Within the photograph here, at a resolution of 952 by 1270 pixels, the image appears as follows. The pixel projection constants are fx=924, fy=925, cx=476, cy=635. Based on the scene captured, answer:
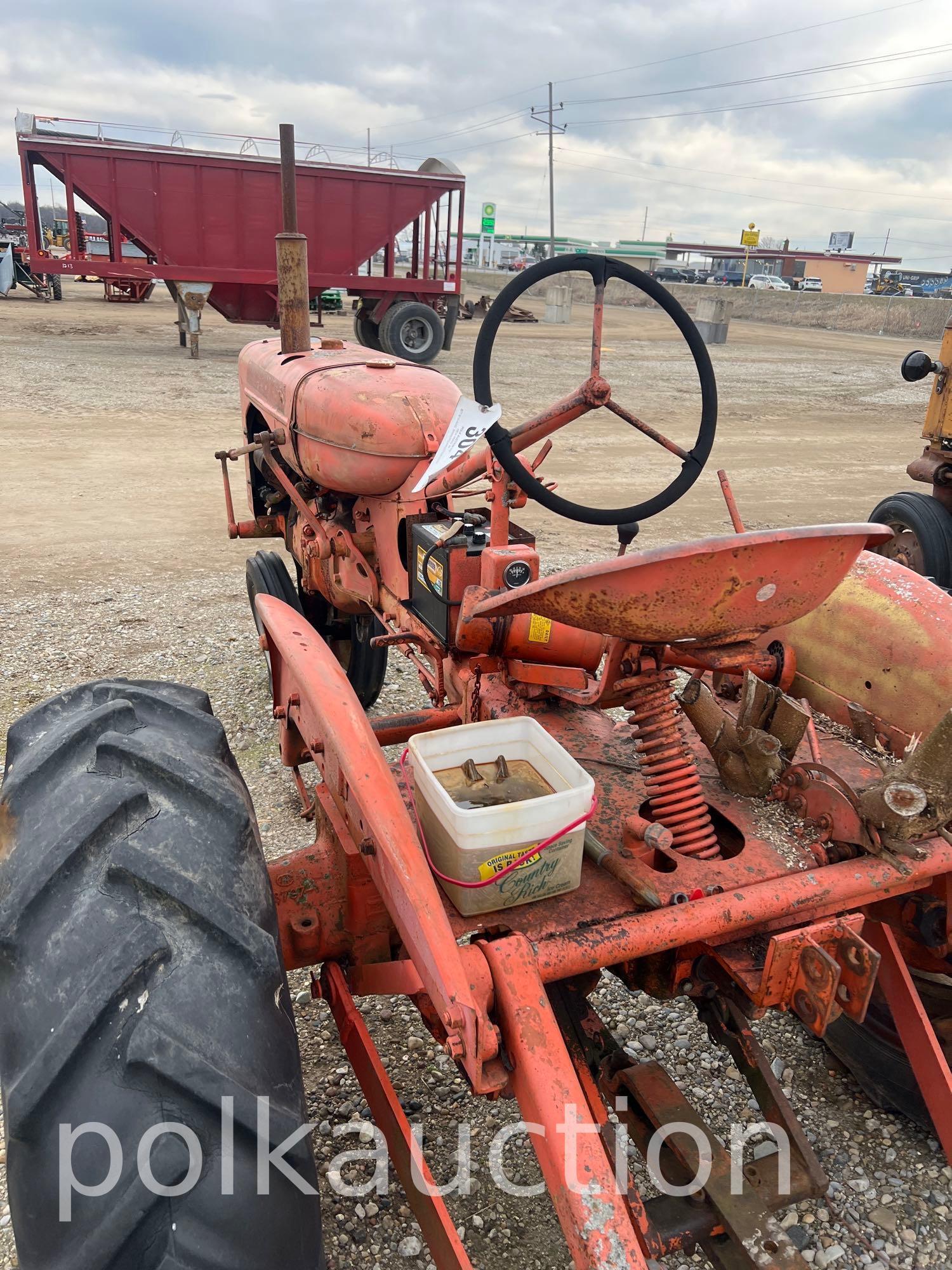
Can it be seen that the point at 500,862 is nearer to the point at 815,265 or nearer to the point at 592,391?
the point at 592,391

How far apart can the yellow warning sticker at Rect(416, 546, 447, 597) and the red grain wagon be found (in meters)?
11.7

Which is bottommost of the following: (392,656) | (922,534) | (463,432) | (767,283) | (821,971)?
(392,656)

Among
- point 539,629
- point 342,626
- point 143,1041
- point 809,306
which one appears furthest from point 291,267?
point 809,306

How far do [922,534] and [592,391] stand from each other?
4442 mm

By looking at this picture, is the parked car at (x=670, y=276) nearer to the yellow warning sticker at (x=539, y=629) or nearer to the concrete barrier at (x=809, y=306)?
the concrete barrier at (x=809, y=306)

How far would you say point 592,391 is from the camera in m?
1.88

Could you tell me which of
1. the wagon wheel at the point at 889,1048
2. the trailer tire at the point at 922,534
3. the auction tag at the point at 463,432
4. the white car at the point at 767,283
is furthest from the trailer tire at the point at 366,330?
the white car at the point at 767,283

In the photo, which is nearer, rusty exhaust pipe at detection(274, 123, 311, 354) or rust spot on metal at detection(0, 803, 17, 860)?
rust spot on metal at detection(0, 803, 17, 860)

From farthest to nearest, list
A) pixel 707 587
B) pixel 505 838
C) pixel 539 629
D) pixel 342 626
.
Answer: pixel 342 626 → pixel 539 629 → pixel 505 838 → pixel 707 587

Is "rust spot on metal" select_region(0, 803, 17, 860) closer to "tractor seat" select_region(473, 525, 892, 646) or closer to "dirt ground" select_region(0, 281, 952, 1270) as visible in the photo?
"tractor seat" select_region(473, 525, 892, 646)

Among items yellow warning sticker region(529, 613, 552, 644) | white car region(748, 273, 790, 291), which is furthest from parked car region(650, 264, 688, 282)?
yellow warning sticker region(529, 613, 552, 644)

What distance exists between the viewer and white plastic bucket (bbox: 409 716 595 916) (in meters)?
1.51

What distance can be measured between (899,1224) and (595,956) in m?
1.16

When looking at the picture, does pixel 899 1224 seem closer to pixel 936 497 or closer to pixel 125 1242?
pixel 125 1242
